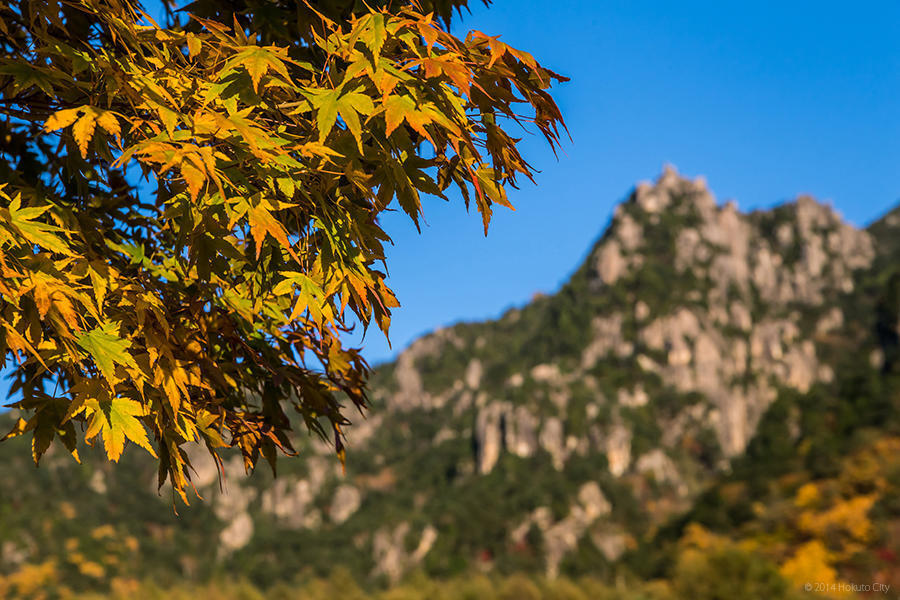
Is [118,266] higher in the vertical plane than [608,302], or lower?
lower

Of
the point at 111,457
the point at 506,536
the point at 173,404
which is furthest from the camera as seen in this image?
the point at 506,536

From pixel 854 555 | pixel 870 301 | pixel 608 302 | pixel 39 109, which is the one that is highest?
pixel 608 302

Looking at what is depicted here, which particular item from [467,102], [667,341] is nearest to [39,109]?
[467,102]

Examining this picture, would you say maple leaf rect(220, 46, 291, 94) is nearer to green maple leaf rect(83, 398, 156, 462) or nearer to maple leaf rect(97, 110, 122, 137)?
maple leaf rect(97, 110, 122, 137)

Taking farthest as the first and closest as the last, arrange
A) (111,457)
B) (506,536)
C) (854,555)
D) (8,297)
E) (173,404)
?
(506,536), (854,555), (173,404), (111,457), (8,297)

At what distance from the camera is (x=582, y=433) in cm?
11469

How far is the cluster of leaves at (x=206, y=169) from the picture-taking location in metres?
2.20

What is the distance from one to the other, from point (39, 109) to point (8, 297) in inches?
32.6

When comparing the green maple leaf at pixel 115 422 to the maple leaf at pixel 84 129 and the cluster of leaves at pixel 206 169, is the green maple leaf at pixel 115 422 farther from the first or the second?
the maple leaf at pixel 84 129

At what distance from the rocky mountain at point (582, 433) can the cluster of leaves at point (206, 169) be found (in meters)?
63.2

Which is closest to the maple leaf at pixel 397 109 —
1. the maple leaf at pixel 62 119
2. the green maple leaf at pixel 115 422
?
the maple leaf at pixel 62 119

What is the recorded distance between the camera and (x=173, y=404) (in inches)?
94.6

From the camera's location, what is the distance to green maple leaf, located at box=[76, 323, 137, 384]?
221 centimetres

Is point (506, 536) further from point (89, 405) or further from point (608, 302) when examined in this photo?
point (89, 405)
